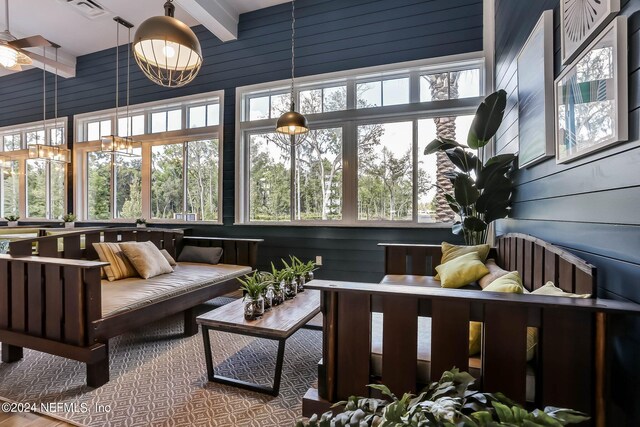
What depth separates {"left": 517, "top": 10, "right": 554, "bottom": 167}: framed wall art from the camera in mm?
1853

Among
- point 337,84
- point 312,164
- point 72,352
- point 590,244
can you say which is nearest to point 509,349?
point 590,244

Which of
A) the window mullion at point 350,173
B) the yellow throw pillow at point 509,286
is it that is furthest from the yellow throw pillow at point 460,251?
the window mullion at point 350,173

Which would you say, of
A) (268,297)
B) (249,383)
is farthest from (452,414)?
(268,297)

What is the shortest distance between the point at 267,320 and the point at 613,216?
190cm

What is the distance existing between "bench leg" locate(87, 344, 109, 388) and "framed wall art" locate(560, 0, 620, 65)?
3.26m

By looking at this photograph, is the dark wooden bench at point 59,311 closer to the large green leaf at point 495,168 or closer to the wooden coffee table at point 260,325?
the wooden coffee table at point 260,325

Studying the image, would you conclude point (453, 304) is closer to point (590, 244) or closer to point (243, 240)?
point (590, 244)

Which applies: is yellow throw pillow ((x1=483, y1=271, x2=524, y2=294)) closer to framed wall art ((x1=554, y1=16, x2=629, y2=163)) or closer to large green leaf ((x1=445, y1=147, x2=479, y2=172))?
framed wall art ((x1=554, y1=16, x2=629, y2=163))

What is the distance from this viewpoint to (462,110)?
369 cm

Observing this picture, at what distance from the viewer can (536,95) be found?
2.05 meters

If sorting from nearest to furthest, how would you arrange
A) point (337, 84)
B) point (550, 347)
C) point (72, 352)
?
point (550, 347), point (72, 352), point (337, 84)

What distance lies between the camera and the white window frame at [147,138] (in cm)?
478

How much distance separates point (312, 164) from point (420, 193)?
147cm

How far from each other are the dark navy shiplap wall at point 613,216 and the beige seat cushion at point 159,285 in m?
2.86
